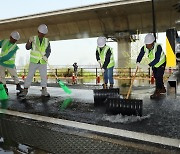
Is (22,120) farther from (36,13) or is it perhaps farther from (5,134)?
(36,13)

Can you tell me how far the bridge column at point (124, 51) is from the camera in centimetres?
2041

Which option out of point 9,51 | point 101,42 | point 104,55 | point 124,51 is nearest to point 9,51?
point 9,51

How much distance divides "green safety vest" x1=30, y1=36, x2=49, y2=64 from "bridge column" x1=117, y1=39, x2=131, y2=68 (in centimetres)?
1442

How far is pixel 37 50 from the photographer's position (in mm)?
6348

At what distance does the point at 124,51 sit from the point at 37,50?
14.9m

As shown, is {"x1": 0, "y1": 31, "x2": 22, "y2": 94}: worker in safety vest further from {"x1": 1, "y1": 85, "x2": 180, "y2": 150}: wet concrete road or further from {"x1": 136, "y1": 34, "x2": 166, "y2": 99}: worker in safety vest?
{"x1": 136, "y1": 34, "x2": 166, "y2": 99}: worker in safety vest

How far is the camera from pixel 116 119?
3822mm

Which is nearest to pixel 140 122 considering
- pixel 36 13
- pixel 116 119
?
pixel 116 119

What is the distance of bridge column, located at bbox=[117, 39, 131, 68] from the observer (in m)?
20.4

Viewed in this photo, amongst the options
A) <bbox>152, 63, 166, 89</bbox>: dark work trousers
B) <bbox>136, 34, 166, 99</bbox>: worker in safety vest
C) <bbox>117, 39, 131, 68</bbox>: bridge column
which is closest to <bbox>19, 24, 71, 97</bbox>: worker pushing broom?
<bbox>136, 34, 166, 99</bbox>: worker in safety vest

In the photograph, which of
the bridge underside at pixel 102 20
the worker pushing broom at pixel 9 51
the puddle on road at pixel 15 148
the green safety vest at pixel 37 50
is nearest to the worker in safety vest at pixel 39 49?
Answer: the green safety vest at pixel 37 50

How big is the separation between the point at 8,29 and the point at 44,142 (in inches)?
833

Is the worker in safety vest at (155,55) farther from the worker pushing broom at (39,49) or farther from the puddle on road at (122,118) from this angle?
the puddle on road at (122,118)

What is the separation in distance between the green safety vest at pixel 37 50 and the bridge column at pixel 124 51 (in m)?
14.4
